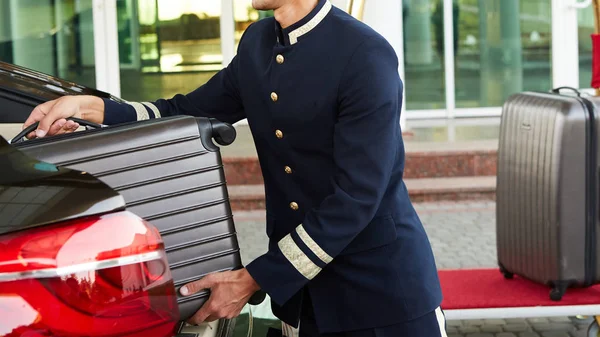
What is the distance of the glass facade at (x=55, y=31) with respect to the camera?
9906 mm

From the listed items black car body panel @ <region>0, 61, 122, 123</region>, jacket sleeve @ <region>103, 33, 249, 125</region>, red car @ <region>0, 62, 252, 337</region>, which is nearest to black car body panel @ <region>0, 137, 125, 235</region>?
red car @ <region>0, 62, 252, 337</region>

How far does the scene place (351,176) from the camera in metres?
1.79

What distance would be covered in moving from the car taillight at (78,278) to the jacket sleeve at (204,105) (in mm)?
890

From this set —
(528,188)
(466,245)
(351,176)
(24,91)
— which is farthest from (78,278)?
(466,245)

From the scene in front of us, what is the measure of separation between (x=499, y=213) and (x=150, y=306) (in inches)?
118

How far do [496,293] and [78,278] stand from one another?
2.74 m

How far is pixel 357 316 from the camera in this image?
197 cm

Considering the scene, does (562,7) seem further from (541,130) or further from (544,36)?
(541,130)

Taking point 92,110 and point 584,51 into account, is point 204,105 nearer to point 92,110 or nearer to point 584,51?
point 92,110

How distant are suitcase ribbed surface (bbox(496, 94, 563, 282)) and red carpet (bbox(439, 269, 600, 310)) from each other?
0.06 m

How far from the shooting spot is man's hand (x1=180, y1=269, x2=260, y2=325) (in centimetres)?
167

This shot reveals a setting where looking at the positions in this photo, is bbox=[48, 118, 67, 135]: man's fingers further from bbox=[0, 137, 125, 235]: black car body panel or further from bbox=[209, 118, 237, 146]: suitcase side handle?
bbox=[0, 137, 125, 235]: black car body panel

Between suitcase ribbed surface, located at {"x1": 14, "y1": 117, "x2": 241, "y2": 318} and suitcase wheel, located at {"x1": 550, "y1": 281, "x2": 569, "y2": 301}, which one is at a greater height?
suitcase ribbed surface, located at {"x1": 14, "y1": 117, "x2": 241, "y2": 318}

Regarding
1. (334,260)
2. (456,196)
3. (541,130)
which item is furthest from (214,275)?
(456,196)
